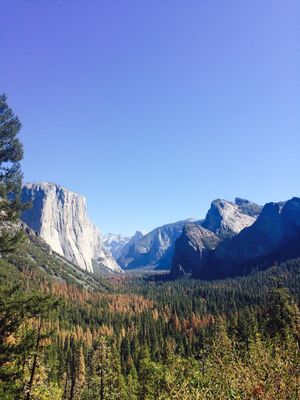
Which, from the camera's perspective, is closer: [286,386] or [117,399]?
[286,386]

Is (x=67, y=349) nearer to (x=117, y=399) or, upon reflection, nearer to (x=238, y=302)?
(x=117, y=399)

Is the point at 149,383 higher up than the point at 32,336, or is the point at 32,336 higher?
the point at 32,336

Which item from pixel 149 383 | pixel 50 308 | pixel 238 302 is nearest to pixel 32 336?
pixel 50 308

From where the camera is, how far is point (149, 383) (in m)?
59.0

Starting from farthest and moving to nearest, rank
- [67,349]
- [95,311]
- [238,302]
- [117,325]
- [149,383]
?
[95,311]
[238,302]
[117,325]
[67,349]
[149,383]

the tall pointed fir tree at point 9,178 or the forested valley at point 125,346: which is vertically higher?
the tall pointed fir tree at point 9,178

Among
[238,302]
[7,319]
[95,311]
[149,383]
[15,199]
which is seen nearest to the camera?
[7,319]

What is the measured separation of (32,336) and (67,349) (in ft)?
341

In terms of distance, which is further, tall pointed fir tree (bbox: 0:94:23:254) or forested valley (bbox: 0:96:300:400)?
tall pointed fir tree (bbox: 0:94:23:254)

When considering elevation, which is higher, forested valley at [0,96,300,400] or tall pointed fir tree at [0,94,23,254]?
tall pointed fir tree at [0,94,23,254]

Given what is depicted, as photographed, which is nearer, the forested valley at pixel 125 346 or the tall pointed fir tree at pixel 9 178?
the forested valley at pixel 125 346

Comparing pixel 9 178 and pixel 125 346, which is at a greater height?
pixel 9 178

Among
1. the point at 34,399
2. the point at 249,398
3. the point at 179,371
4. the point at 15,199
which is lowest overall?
the point at 179,371

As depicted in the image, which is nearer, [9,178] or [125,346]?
[9,178]
